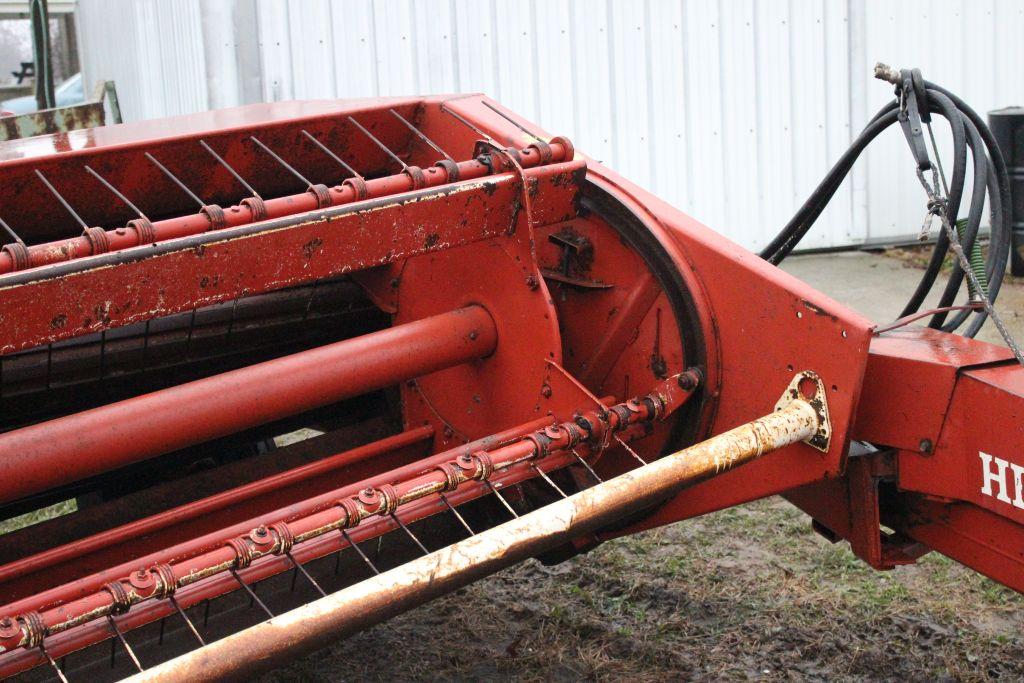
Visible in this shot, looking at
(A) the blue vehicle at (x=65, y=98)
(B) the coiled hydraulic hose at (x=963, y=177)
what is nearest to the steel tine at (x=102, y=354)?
(B) the coiled hydraulic hose at (x=963, y=177)

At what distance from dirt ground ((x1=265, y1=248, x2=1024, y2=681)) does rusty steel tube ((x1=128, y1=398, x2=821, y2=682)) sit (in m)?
0.85

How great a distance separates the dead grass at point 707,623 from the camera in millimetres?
2711

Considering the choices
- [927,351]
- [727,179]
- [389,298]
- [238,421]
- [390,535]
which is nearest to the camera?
[927,351]

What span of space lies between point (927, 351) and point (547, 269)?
916 mm

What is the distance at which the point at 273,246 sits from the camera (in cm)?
213

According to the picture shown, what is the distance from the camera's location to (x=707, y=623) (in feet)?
9.58

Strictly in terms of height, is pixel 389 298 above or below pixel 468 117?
below

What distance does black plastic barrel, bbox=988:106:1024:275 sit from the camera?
21.1 ft

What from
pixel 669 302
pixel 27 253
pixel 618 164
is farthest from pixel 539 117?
pixel 27 253

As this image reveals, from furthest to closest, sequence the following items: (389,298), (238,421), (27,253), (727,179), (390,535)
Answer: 1. (727,179)
2. (389,298)
3. (390,535)
4. (238,421)
5. (27,253)

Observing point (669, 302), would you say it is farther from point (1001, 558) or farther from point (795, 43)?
point (795, 43)

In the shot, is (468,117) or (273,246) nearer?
(273,246)

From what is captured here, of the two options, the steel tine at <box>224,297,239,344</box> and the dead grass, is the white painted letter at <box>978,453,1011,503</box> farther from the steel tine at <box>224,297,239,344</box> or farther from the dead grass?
the steel tine at <box>224,297,239,344</box>

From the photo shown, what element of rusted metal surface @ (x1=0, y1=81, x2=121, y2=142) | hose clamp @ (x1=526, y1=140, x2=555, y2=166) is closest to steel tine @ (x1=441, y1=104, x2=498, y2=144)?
hose clamp @ (x1=526, y1=140, x2=555, y2=166)
